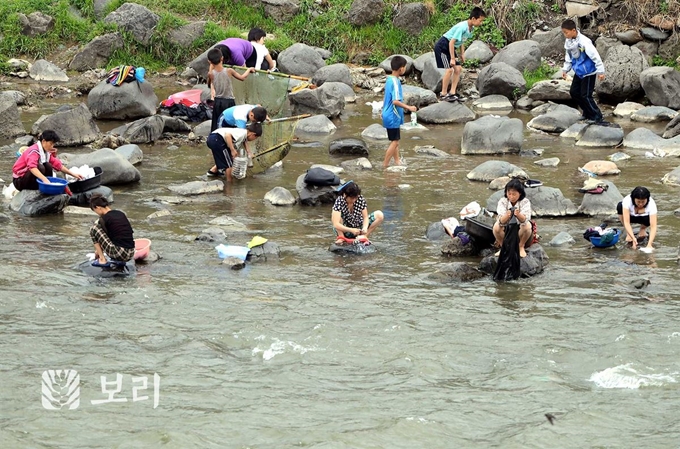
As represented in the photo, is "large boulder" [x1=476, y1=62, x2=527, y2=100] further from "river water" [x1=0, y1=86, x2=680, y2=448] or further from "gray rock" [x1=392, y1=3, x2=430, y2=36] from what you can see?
"river water" [x1=0, y1=86, x2=680, y2=448]

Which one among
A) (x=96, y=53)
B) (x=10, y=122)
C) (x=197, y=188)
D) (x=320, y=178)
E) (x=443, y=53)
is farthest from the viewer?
(x=96, y=53)

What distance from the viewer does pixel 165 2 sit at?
22656 mm

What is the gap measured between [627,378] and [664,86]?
37.4ft

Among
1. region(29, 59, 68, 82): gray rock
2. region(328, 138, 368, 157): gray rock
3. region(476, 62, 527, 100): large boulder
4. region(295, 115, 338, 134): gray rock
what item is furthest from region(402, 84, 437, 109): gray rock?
region(29, 59, 68, 82): gray rock

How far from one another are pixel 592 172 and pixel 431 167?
85.5 inches

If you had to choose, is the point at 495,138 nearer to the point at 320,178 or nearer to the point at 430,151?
the point at 430,151

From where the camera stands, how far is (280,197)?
12.0 meters

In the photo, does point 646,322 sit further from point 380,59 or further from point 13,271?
point 380,59

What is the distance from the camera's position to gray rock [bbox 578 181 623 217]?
1147 cm

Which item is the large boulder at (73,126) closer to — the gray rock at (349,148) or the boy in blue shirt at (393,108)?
the gray rock at (349,148)

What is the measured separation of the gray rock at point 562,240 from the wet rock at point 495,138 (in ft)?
13.7

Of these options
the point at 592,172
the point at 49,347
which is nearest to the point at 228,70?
the point at 592,172

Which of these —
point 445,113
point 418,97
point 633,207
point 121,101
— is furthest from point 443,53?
point 633,207

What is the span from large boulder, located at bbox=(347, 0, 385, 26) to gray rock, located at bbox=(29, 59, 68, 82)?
628 centimetres
